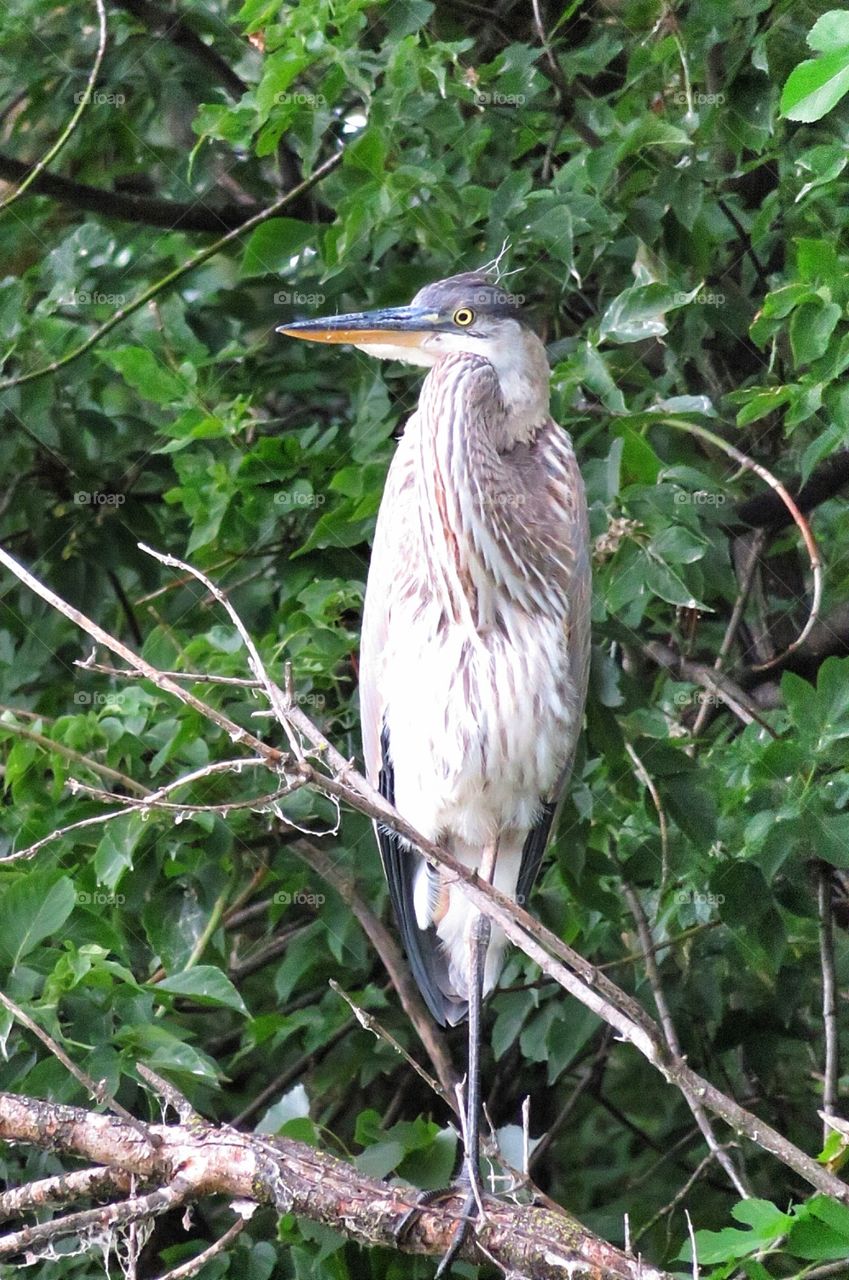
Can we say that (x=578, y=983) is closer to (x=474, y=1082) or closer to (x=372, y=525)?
(x=474, y=1082)

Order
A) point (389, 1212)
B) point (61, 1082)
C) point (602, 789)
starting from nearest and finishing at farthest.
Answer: point (389, 1212) → point (61, 1082) → point (602, 789)

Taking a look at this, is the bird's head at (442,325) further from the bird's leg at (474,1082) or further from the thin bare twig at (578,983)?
the thin bare twig at (578,983)

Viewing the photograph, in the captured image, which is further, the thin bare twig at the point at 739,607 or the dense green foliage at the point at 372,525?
the thin bare twig at the point at 739,607

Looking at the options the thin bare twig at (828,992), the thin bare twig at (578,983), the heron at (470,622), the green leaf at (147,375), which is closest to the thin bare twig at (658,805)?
the heron at (470,622)

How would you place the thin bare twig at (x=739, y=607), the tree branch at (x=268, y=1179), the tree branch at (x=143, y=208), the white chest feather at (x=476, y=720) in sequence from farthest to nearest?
1. the tree branch at (x=143, y=208)
2. the thin bare twig at (x=739, y=607)
3. the white chest feather at (x=476, y=720)
4. the tree branch at (x=268, y=1179)

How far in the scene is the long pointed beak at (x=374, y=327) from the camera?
262 cm

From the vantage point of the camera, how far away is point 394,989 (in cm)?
303

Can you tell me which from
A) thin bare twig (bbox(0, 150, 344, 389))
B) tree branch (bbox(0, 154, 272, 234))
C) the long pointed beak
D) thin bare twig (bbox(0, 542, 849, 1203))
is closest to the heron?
the long pointed beak

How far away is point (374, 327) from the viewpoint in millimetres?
2645

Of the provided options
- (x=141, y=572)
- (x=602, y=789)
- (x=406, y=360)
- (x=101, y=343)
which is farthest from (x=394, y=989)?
(x=101, y=343)

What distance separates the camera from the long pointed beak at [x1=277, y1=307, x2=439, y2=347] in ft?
8.59

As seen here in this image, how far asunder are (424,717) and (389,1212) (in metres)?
0.89

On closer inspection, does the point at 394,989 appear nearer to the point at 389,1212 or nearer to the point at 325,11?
the point at 389,1212

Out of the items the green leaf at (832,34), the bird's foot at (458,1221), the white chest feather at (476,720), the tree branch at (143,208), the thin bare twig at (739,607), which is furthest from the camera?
the tree branch at (143,208)
